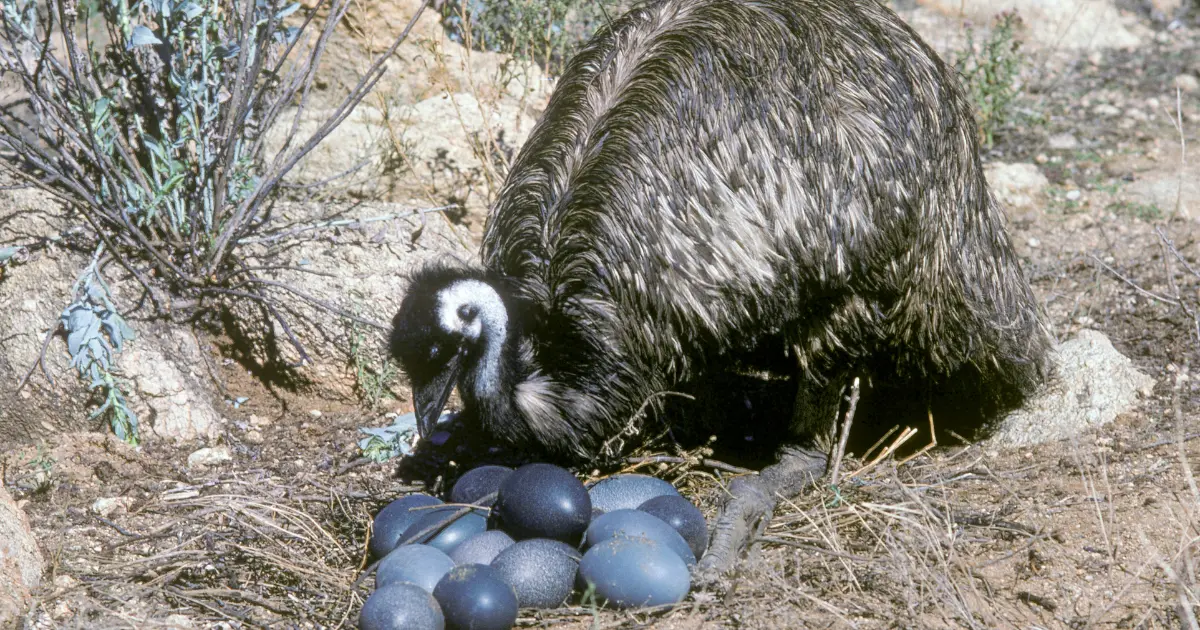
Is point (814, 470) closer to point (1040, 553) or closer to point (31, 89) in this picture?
point (1040, 553)

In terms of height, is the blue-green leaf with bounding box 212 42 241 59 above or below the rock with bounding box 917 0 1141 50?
above

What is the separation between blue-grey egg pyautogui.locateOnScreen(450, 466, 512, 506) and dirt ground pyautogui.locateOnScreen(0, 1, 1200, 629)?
0.33m

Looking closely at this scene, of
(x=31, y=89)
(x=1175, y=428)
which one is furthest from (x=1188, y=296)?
(x=31, y=89)

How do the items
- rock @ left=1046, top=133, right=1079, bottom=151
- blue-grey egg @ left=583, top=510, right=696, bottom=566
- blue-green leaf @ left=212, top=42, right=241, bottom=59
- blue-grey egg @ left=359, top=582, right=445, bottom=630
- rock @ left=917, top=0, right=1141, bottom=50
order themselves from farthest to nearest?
1. rock @ left=917, top=0, right=1141, bottom=50
2. rock @ left=1046, top=133, right=1079, bottom=151
3. blue-green leaf @ left=212, top=42, right=241, bottom=59
4. blue-grey egg @ left=583, top=510, right=696, bottom=566
5. blue-grey egg @ left=359, top=582, right=445, bottom=630

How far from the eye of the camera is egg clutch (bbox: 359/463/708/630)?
2621mm

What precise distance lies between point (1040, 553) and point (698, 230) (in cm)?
127

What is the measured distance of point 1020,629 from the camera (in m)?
2.71

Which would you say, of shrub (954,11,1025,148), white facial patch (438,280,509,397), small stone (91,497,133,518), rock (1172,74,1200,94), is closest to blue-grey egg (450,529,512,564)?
white facial patch (438,280,509,397)

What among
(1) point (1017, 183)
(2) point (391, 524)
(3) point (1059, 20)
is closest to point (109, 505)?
(2) point (391, 524)

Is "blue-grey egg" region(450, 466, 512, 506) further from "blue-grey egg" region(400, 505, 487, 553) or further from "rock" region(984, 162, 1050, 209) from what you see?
"rock" region(984, 162, 1050, 209)

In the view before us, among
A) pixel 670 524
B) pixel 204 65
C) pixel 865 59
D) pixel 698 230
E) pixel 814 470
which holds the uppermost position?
pixel 204 65

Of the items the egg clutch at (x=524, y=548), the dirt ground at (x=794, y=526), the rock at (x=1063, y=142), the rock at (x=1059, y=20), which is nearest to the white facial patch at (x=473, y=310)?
the egg clutch at (x=524, y=548)

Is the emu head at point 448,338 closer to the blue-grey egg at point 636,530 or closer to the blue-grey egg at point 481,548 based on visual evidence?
the blue-grey egg at point 481,548

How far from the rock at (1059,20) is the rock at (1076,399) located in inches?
177
